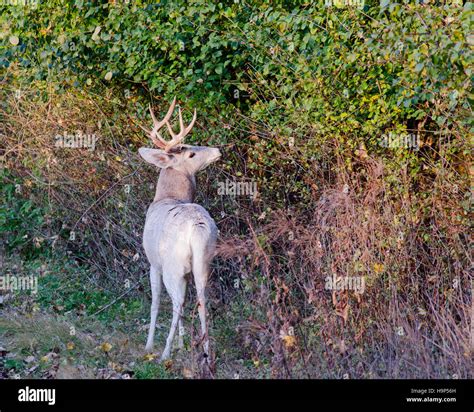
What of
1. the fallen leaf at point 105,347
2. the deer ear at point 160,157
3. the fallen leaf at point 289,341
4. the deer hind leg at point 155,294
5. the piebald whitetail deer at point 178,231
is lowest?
the fallen leaf at point 105,347

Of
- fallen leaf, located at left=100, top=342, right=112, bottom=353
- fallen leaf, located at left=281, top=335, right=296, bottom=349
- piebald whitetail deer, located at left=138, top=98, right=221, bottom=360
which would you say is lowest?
fallen leaf, located at left=100, top=342, right=112, bottom=353

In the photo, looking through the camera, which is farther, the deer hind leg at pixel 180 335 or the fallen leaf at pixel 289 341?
the deer hind leg at pixel 180 335

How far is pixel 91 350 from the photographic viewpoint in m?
8.41

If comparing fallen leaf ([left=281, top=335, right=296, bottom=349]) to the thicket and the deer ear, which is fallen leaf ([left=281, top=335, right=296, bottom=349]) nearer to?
the thicket

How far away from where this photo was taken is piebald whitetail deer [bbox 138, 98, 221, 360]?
26.9ft

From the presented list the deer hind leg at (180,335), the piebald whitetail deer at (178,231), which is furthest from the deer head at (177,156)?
the deer hind leg at (180,335)

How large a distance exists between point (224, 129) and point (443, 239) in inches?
112

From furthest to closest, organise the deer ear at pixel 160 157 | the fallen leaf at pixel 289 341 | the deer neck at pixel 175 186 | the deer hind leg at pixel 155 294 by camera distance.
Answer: the deer ear at pixel 160 157 < the deer neck at pixel 175 186 < the deer hind leg at pixel 155 294 < the fallen leaf at pixel 289 341

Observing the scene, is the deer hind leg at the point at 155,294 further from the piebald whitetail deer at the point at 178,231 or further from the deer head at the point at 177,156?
the deer head at the point at 177,156

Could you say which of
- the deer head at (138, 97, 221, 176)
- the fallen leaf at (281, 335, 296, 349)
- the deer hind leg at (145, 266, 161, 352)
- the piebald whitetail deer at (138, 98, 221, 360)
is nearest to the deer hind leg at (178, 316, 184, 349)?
the piebald whitetail deer at (138, 98, 221, 360)

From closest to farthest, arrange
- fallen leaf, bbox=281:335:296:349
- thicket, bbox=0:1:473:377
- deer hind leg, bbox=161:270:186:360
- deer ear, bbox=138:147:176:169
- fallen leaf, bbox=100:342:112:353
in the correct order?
fallen leaf, bbox=281:335:296:349, thicket, bbox=0:1:473:377, fallen leaf, bbox=100:342:112:353, deer hind leg, bbox=161:270:186:360, deer ear, bbox=138:147:176:169

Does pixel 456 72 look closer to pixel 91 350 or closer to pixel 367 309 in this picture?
pixel 367 309

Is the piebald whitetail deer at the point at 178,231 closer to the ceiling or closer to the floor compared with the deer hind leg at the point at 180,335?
closer to the ceiling

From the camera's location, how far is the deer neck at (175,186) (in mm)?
9492
